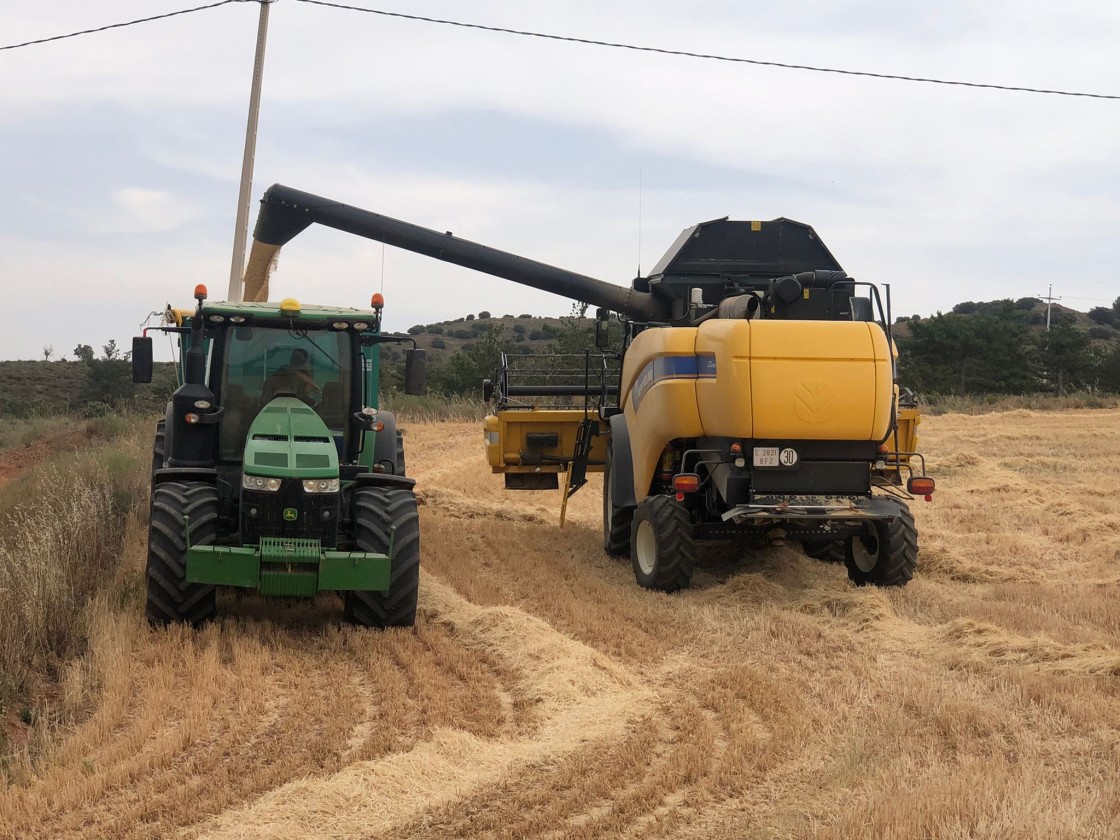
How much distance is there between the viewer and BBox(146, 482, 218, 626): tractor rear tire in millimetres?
7816

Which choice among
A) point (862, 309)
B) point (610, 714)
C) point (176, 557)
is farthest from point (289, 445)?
point (862, 309)

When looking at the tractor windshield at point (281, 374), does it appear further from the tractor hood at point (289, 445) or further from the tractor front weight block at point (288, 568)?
the tractor front weight block at point (288, 568)

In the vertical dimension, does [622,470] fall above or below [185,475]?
below

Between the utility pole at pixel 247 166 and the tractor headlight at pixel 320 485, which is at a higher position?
the utility pole at pixel 247 166

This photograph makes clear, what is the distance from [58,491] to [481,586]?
5548mm

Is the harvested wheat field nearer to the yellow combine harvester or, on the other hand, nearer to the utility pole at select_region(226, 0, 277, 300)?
the yellow combine harvester

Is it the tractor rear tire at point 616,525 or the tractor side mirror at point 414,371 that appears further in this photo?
the tractor rear tire at point 616,525

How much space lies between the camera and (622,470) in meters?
11.3

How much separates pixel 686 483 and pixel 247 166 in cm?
1091

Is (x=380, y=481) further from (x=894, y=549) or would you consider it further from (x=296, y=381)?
(x=894, y=549)

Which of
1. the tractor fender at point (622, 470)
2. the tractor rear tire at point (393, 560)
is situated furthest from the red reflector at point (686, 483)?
the tractor rear tire at point (393, 560)

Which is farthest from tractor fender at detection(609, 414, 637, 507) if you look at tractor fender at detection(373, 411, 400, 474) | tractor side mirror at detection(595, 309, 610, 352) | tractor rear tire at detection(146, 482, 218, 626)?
tractor rear tire at detection(146, 482, 218, 626)

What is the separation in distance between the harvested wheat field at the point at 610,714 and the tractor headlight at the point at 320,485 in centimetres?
96

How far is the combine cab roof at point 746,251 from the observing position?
12.3 metres
